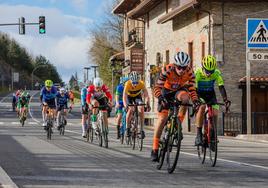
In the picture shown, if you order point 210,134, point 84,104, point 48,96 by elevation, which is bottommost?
point 210,134

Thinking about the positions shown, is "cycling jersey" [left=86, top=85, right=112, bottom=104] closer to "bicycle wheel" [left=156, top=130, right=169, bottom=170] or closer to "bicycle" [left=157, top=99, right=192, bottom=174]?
"bicycle wheel" [left=156, top=130, right=169, bottom=170]

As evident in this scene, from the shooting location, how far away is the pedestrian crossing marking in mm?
23875

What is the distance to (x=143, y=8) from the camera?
4559 centimetres

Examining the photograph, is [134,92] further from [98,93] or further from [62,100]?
[62,100]

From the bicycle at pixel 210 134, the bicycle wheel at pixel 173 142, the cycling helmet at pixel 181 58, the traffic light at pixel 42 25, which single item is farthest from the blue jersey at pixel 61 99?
the traffic light at pixel 42 25

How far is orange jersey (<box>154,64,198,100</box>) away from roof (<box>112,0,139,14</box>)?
1642 inches

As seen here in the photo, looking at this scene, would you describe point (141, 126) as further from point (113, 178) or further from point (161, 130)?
Answer: point (113, 178)

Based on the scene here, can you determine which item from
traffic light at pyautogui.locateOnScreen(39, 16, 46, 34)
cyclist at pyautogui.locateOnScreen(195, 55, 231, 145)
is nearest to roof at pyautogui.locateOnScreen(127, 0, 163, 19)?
traffic light at pyautogui.locateOnScreen(39, 16, 46, 34)

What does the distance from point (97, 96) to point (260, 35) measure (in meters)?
8.51

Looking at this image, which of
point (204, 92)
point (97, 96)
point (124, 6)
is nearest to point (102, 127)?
point (97, 96)

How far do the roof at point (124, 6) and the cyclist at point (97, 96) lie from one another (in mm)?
34575

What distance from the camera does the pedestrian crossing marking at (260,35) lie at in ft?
78.3

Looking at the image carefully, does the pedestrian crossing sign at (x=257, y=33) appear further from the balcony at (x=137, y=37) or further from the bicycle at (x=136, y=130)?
the balcony at (x=137, y=37)

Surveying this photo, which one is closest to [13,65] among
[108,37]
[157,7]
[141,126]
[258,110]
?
[108,37]
